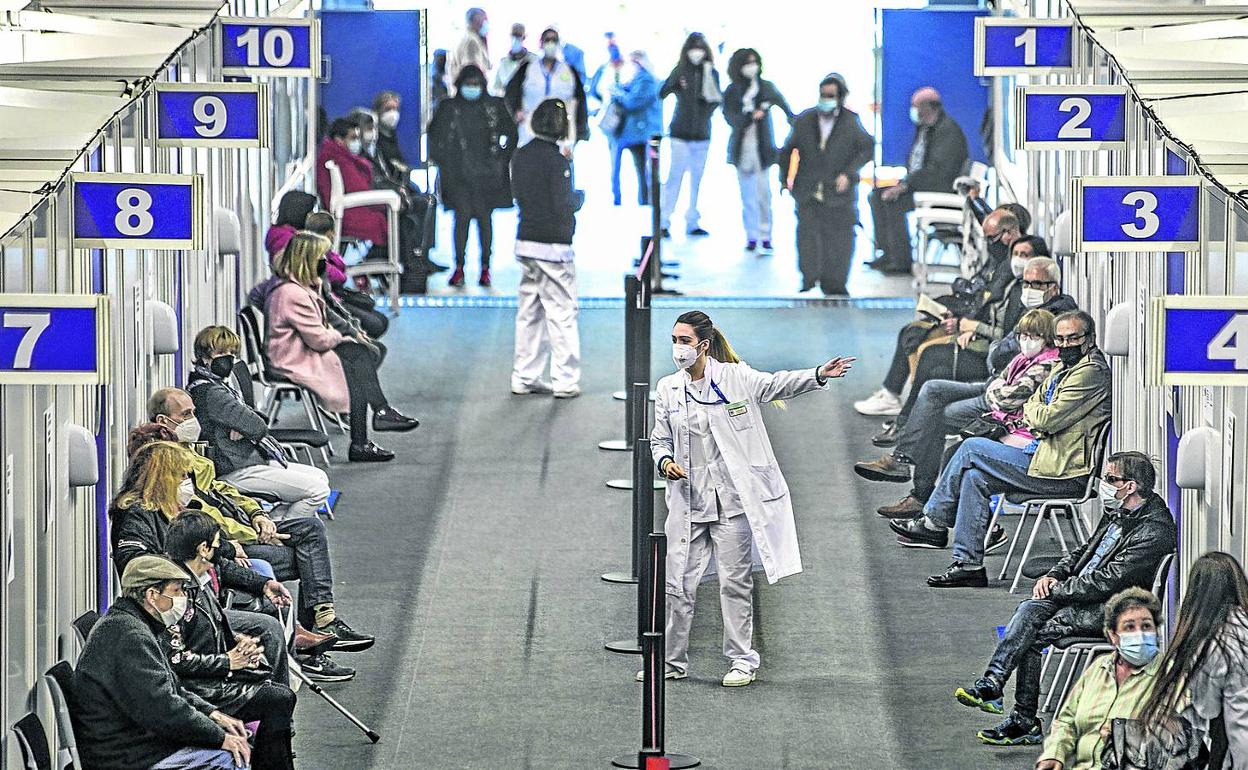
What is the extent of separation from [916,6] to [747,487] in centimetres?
969

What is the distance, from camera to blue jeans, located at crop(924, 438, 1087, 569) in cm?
1112

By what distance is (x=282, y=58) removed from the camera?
13.3m

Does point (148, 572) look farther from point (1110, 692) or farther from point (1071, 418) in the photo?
point (1071, 418)

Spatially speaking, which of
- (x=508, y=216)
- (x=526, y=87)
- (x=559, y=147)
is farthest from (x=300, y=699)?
(x=508, y=216)

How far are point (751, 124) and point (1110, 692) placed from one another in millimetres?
11067

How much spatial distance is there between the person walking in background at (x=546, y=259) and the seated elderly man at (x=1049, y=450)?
3.81 m

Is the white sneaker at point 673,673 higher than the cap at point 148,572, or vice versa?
the cap at point 148,572

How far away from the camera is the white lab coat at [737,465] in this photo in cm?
993

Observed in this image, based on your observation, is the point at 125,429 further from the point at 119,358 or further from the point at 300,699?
the point at 300,699

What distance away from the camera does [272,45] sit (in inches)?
525

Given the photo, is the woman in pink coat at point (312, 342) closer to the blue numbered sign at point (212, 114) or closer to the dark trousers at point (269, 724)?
the blue numbered sign at point (212, 114)

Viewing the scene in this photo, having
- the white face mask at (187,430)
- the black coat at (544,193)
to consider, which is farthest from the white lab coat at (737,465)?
the black coat at (544,193)

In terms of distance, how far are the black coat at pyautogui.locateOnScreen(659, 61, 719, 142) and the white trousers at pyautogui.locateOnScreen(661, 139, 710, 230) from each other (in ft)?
0.34

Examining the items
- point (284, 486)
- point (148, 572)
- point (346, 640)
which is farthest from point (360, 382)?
point (148, 572)
